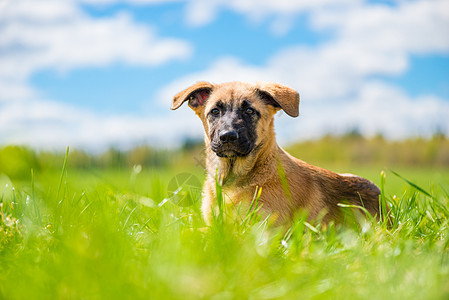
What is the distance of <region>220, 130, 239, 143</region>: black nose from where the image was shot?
3.74 m

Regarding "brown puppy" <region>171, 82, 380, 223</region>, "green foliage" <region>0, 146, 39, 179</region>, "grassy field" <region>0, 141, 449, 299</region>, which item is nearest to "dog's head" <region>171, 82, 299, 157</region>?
"brown puppy" <region>171, 82, 380, 223</region>

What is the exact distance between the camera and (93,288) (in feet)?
5.72

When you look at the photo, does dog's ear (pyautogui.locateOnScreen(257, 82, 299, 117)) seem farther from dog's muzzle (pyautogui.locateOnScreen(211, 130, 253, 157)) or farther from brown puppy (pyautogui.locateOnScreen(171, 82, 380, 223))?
dog's muzzle (pyautogui.locateOnScreen(211, 130, 253, 157))

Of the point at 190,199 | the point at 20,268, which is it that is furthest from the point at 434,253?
the point at 190,199

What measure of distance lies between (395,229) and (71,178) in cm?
278

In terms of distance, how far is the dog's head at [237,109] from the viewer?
150 inches

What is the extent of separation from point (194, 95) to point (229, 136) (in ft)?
3.59

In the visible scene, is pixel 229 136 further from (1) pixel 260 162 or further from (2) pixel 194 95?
(2) pixel 194 95

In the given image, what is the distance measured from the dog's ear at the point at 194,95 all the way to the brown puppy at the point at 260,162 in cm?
1

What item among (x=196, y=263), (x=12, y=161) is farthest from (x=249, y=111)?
(x=12, y=161)

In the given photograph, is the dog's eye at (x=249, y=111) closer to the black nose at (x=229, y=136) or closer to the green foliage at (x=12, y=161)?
the black nose at (x=229, y=136)

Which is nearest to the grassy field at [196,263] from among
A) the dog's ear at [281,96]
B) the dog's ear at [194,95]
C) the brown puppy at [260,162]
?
the brown puppy at [260,162]

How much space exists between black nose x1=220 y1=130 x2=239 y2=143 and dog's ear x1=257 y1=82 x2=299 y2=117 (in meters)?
0.61

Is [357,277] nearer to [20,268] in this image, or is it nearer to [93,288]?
[93,288]
